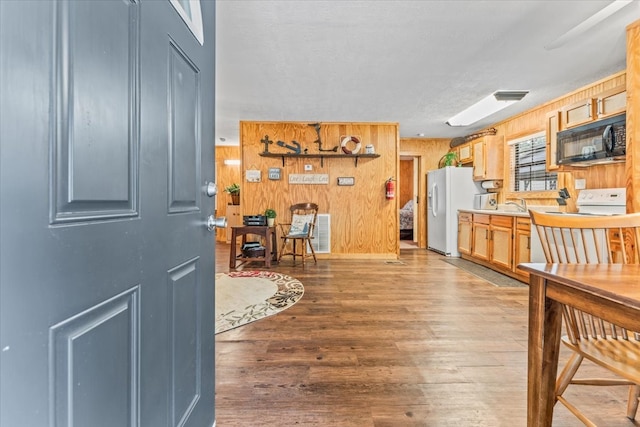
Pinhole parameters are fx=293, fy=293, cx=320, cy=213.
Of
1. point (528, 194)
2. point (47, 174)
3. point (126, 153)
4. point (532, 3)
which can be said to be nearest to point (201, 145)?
point (126, 153)

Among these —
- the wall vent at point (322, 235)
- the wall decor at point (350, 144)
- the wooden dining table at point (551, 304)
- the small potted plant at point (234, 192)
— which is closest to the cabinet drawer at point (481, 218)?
the wall decor at point (350, 144)

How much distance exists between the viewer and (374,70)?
3125mm

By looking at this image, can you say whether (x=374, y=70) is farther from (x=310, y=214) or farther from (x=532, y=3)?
(x=310, y=214)

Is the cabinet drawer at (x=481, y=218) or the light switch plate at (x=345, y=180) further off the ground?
the light switch plate at (x=345, y=180)

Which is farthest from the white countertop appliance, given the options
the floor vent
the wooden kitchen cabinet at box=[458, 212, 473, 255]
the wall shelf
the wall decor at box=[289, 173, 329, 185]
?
the wall decor at box=[289, 173, 329, 185]

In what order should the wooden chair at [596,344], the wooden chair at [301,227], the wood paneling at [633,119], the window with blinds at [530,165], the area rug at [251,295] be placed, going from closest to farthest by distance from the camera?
the wooden chair at [596,344], the wood paneling at [633,119], the area rug at [251,295], the window with blinds at [530,165], the wooden chair at [301,227]

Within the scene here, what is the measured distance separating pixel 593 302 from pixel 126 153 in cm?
132

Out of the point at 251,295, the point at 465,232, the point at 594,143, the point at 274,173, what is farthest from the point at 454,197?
the point at 251,295

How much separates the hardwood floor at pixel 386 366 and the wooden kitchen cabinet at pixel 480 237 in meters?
1.42

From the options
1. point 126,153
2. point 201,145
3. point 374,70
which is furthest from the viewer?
point 374,70

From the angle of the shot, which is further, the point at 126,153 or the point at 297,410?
the point at 297,410

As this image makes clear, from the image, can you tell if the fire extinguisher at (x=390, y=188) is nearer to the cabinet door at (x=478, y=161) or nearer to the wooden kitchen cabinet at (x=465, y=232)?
the wooden kitchen cabinet at (x=465, y=232)

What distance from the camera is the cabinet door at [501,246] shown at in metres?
3.84

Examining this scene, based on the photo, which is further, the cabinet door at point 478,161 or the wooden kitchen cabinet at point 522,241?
the cabinet door at point 478,161
